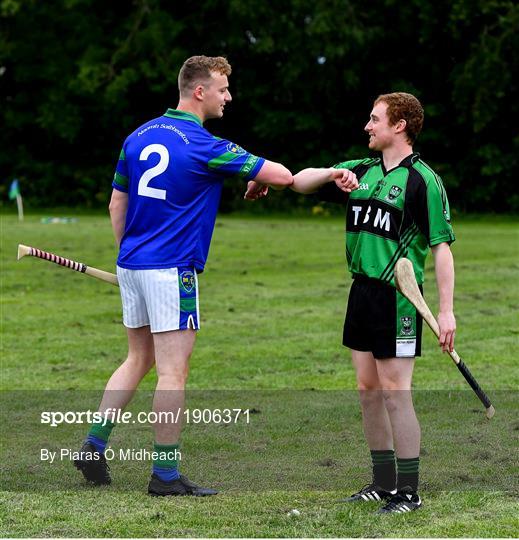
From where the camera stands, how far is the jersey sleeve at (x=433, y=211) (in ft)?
17.8

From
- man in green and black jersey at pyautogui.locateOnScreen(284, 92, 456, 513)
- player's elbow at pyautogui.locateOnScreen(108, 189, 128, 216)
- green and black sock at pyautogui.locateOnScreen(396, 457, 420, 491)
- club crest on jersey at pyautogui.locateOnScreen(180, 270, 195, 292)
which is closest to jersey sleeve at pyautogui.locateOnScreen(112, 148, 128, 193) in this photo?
player's elbow at pyautogui.locateOnScreen(108, 189, 128, 216)

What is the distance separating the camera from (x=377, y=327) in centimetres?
548

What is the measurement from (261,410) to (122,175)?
2.81 m

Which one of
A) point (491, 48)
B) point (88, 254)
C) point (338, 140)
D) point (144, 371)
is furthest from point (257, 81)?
point (144, 371)

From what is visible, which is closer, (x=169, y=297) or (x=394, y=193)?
(x=394, y=193)

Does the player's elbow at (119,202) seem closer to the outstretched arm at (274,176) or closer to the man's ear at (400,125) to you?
the outstretched arm at (274,176)

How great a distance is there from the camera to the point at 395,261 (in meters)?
5.48

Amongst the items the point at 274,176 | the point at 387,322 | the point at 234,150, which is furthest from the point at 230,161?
Answer: the point at 387,322

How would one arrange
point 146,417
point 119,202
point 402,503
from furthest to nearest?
1. point 146,417
2. point 119,202
3. point 402,503

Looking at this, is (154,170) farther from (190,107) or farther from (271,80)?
(271,80)

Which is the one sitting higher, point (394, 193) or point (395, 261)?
point (394, 193)

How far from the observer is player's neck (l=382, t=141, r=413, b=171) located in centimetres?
557

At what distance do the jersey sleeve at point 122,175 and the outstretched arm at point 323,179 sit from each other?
33.7 inches

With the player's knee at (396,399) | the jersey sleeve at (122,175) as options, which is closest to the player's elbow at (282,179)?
the jersey sleeve at (122,175)
